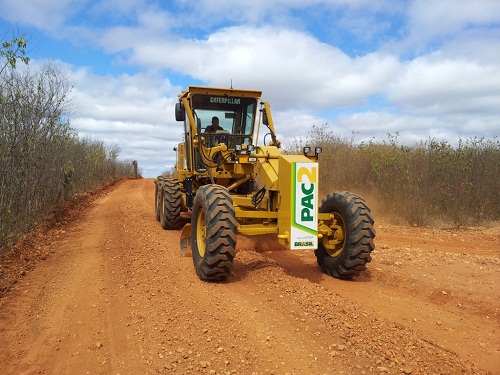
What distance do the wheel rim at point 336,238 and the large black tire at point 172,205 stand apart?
4.34m

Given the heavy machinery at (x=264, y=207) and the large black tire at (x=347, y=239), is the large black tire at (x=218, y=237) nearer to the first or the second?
the heavy machinery at (x=264, y=207)

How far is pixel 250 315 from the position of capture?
430 centimetres

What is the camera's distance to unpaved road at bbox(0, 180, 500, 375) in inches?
137

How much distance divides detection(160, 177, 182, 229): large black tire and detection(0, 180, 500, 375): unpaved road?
192 cm

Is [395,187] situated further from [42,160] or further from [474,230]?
[42,160]

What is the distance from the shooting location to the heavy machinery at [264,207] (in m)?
5.27

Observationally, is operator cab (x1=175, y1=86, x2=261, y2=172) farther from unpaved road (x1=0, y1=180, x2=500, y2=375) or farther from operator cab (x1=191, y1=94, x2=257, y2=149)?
unpaved road (x1=0, y1=180, x2=500, y2=375)

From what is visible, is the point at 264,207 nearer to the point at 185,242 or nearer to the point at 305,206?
the point at 305,206

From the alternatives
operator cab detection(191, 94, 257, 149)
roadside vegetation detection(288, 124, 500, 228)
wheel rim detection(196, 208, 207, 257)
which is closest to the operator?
operator cab detection(191, 94, 257, 149)

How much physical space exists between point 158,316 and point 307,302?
1564 mm

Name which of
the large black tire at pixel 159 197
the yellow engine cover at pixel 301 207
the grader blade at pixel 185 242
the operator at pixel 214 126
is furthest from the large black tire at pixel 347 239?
the large black tire at pixel 159 197

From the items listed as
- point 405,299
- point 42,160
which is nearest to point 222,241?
point 405,299

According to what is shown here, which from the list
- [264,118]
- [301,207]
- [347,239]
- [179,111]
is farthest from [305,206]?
[179,111]

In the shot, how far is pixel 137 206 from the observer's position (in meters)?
14.4
